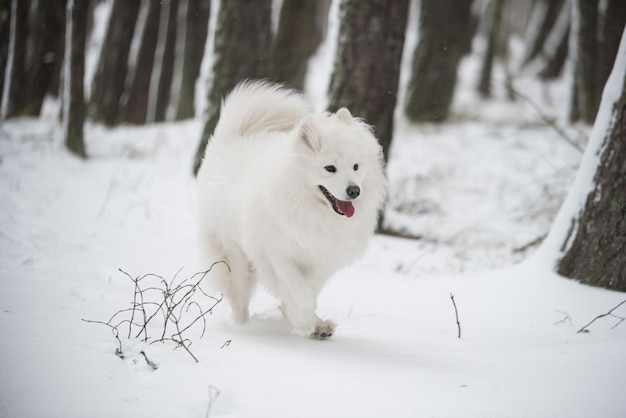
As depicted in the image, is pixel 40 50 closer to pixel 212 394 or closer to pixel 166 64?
pixel 166 64

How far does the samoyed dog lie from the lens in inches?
115

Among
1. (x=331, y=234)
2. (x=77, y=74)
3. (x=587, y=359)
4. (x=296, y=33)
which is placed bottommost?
(x=587, y=359)

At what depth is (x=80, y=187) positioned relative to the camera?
636 cm

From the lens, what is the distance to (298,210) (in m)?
2.95

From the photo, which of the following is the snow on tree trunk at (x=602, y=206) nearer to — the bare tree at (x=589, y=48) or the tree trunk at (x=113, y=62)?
the bare tree at (x=589, y=48)

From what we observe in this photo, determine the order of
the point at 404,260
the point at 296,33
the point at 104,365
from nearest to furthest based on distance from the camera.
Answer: the point at 104,365
the point at 404,260
the point at 296,33

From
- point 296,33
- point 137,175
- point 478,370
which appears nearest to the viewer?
point 478,370

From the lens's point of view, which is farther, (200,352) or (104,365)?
(200,352)

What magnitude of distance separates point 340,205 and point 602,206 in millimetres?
1829

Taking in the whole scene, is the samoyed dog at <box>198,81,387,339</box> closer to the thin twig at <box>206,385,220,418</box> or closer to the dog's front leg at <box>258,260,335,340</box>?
the dog's front leg at <box>258,260,335,340</box>

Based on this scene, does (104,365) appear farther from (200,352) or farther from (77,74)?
(77,74)

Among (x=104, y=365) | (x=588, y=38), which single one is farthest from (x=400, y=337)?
(x=588, y=38)

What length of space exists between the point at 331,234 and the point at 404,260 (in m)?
2.02

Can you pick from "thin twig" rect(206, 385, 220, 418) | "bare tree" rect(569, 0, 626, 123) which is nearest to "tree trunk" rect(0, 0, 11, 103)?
"thin twig" rect(206, 385, 220, 418)
